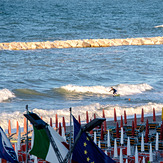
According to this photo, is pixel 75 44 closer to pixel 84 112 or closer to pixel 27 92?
pixel 27 92

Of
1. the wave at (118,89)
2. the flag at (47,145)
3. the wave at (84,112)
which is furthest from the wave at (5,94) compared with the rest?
the flag at (47,145)

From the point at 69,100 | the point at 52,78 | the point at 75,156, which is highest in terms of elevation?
the point at 52,78

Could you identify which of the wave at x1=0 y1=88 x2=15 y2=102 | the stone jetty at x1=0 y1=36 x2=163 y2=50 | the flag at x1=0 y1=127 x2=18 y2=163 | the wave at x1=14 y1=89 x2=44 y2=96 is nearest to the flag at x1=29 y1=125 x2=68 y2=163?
the flag at x1=0 y1=127 x2=18 y2=163

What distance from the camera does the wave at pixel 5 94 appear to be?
25.1 meters

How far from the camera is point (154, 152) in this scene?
39.9 ft

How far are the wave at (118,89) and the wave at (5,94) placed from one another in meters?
3.30

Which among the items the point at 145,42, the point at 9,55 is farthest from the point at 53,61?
the point at 145,42

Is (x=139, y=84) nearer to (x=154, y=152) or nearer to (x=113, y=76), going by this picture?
(x=113, y=76)

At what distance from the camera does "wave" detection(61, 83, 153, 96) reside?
89.4 ft

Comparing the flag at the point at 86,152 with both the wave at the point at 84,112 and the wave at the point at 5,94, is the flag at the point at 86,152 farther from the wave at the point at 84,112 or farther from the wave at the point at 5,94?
the wave at the point at 5,94

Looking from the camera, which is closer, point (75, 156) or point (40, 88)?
point (75, 156)

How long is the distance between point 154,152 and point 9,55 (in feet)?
108

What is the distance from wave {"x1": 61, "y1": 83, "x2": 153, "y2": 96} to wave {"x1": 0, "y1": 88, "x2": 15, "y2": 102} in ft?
10.8

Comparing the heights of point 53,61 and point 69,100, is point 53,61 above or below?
above
